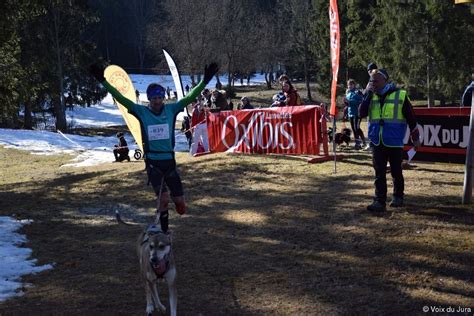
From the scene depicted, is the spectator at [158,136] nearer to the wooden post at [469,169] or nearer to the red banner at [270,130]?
the wooden post at [469,169]

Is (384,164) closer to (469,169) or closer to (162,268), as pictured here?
(469,169)

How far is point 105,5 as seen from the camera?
256 ft

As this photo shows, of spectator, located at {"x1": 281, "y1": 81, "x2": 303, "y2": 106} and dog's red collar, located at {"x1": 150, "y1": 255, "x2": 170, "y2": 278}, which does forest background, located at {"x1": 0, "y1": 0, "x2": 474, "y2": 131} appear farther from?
dog's red collar, located at {"x1": 150, "y1": 255, "x2": 170, "y2": 278}

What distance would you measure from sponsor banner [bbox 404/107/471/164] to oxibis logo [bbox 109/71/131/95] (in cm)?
737

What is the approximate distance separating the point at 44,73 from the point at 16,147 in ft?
37.1

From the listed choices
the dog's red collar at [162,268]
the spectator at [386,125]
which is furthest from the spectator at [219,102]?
the dog's red collar at [162,268]

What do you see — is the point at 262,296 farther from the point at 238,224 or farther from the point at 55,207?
the point at 55,207

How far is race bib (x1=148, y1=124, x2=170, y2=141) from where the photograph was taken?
6629mm

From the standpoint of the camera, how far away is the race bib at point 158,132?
6.63 metres

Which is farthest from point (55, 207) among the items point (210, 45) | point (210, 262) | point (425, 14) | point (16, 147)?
point (210, 45)

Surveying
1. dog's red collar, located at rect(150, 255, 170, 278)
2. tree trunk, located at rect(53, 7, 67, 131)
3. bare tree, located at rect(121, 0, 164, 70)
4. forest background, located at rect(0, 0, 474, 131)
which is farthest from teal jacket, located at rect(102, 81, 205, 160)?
bare tree, located at rect(121, 0, 164, 70)

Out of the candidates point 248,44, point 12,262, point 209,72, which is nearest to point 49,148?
point 12,262

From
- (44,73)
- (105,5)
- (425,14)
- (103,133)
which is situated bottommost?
(103,133)

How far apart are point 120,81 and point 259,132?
13.2ft
